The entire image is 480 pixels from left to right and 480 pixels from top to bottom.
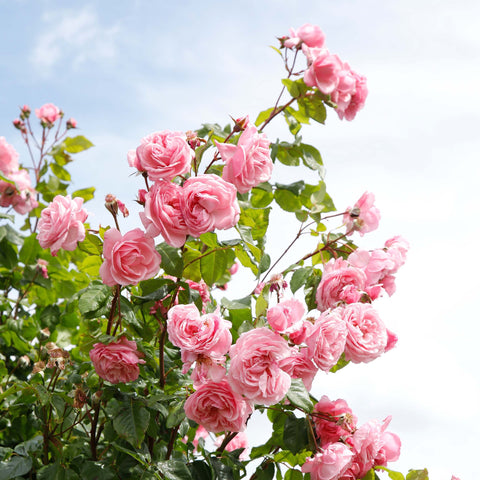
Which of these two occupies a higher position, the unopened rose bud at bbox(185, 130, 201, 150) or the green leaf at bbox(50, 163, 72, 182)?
the green leaf at bbox(50, 163, 72, 182)

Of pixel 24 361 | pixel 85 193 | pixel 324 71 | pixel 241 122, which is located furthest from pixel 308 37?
pixel 24 361

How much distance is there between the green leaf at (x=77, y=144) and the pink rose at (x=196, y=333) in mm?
2008

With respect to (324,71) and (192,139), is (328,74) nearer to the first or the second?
(324,71)

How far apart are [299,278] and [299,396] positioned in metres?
0.45

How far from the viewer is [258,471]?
5.52 feet

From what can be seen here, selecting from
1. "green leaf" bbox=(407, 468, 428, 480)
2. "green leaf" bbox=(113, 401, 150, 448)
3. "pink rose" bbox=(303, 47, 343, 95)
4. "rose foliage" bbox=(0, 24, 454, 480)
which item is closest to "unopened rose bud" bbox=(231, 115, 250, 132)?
"rose foliage" bbox=(0, 24, 454, 480)

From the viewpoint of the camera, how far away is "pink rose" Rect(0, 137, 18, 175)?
2926mm

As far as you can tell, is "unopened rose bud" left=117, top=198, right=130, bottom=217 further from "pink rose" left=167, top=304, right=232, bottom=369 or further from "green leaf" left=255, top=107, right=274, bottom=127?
"green leaf" left=255, top=107, right=274, bottom=127

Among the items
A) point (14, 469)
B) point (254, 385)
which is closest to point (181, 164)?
point (254, 385)

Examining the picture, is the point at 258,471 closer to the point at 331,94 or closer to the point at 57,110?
the point at 331,94

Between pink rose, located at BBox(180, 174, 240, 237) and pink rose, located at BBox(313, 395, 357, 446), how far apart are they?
57 centimetres

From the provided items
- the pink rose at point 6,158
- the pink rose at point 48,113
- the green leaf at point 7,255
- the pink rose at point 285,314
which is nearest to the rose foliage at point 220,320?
the pink rose at point 285,314

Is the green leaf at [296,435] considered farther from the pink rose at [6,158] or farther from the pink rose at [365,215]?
the pink rose at [6,158]

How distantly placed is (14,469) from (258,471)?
683 millimetres
